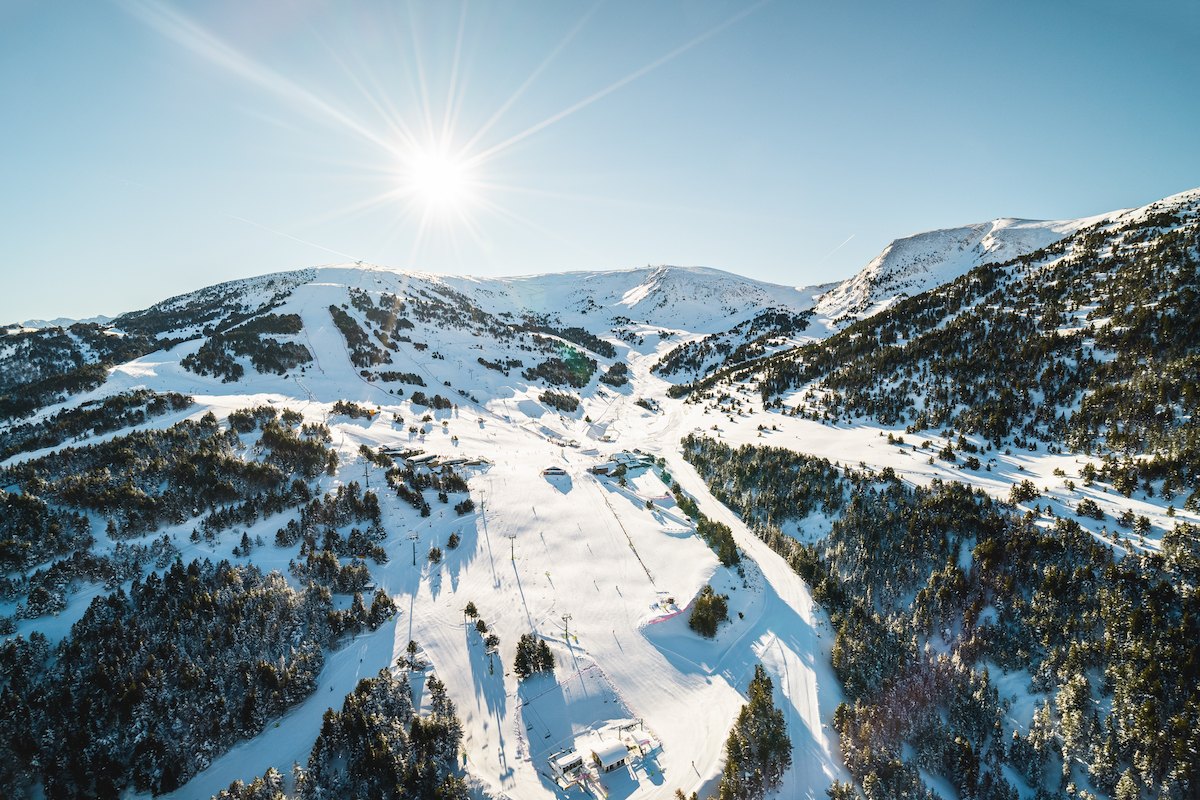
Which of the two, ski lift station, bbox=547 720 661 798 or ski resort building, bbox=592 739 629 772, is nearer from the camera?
ski lift station, bbox=547 720 661 798

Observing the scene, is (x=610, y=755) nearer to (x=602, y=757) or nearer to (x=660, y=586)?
(x=602, y=757)

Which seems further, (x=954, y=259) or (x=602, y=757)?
(x=954, y=259)

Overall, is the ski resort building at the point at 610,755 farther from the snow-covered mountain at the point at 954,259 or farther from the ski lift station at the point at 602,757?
the snow-covered mountain at the point at 954,259

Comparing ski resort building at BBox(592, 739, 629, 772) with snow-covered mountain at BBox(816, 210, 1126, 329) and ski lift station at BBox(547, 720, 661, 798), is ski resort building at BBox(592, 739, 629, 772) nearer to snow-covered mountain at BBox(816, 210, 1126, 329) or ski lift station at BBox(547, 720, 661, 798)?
ski lift station at BBox(547, 720, 661, 798)

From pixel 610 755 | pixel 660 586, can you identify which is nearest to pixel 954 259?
pixel 660 586

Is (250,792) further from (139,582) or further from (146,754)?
(139,582)

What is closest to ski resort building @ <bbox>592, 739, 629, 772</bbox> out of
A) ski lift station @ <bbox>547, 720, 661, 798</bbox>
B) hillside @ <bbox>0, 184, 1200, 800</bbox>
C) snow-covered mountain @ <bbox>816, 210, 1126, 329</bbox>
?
ski lift station @ <bbox>547, 720, 661, 798</bbox>

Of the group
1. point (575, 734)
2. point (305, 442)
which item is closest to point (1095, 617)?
point (575, 734)

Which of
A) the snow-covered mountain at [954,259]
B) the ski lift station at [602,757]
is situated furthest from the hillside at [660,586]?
the snow-covered mountain at [954,259]
